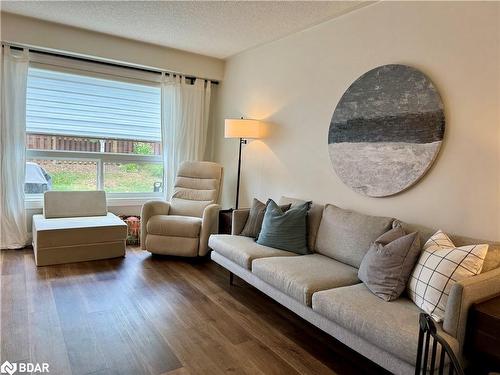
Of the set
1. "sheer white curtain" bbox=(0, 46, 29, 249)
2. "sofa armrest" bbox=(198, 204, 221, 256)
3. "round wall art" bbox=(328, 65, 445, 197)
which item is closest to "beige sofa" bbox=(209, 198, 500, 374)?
"round wall art" bbox=(328, 65, 445, 197)

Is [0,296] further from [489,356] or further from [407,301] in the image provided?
[489,356]

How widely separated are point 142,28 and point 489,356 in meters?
3.97

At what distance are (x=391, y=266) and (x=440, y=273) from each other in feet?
0.90

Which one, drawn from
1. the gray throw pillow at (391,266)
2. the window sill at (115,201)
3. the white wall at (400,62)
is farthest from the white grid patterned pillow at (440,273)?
the window sill at (115,201)

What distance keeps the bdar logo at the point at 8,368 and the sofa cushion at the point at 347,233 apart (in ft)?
7.02

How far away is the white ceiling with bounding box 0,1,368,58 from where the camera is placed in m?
3.08

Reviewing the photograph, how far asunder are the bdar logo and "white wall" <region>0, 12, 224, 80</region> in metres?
3.22

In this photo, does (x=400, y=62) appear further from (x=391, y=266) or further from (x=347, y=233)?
(x=391, y=266)

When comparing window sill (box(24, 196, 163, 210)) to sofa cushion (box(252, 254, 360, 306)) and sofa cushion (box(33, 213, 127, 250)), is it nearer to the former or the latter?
sofa cushion (box(33, 213, 127, 250))

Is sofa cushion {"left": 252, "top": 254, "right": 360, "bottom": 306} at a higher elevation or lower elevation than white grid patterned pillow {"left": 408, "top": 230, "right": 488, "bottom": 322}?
lower

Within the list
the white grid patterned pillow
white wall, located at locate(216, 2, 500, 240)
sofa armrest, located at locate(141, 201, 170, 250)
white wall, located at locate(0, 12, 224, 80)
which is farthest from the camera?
sofa armrest, located at locate(141, 201, 170, 250)

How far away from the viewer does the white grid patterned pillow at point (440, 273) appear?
1.79 metres

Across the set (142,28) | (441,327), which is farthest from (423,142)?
(142,28)

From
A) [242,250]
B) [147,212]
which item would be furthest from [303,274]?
[147,212]
